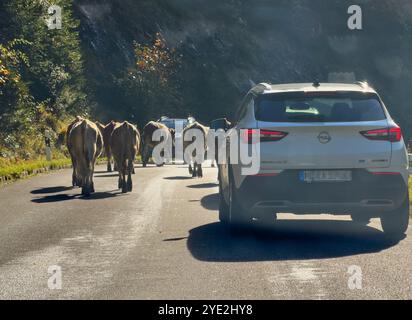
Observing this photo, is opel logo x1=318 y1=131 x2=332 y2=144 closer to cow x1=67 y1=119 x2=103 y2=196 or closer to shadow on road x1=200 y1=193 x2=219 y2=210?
shadow on road x1=200 y1=193 x2=219 y2=210

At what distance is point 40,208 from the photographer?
17531 millimetres

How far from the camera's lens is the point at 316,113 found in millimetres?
12398

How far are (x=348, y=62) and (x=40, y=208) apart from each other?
73796 millimetres

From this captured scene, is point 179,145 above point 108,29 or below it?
below

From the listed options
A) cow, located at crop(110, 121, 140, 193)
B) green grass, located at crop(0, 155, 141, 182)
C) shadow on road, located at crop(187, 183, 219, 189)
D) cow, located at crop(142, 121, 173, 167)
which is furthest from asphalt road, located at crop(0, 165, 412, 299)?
cow, located at crop(142, 121, 173, 167)

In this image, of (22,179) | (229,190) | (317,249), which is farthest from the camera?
(22,179)

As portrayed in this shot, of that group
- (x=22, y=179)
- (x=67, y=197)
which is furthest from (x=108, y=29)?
(x=67, y=197)

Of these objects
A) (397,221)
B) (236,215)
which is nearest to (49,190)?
(236,215)

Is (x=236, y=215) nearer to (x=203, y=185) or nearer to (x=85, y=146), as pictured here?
(x=85, y=146)

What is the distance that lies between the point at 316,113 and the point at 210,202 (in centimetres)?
629

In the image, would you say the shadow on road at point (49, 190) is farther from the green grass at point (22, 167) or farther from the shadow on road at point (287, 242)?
the shadow on road at point (287, 242)

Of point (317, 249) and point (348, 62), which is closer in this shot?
point (317, 249)

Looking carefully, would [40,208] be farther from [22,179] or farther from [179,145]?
[179,145]

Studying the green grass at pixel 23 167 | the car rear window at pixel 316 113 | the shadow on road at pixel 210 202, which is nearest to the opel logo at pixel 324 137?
the car rear window at pixel 316 113
